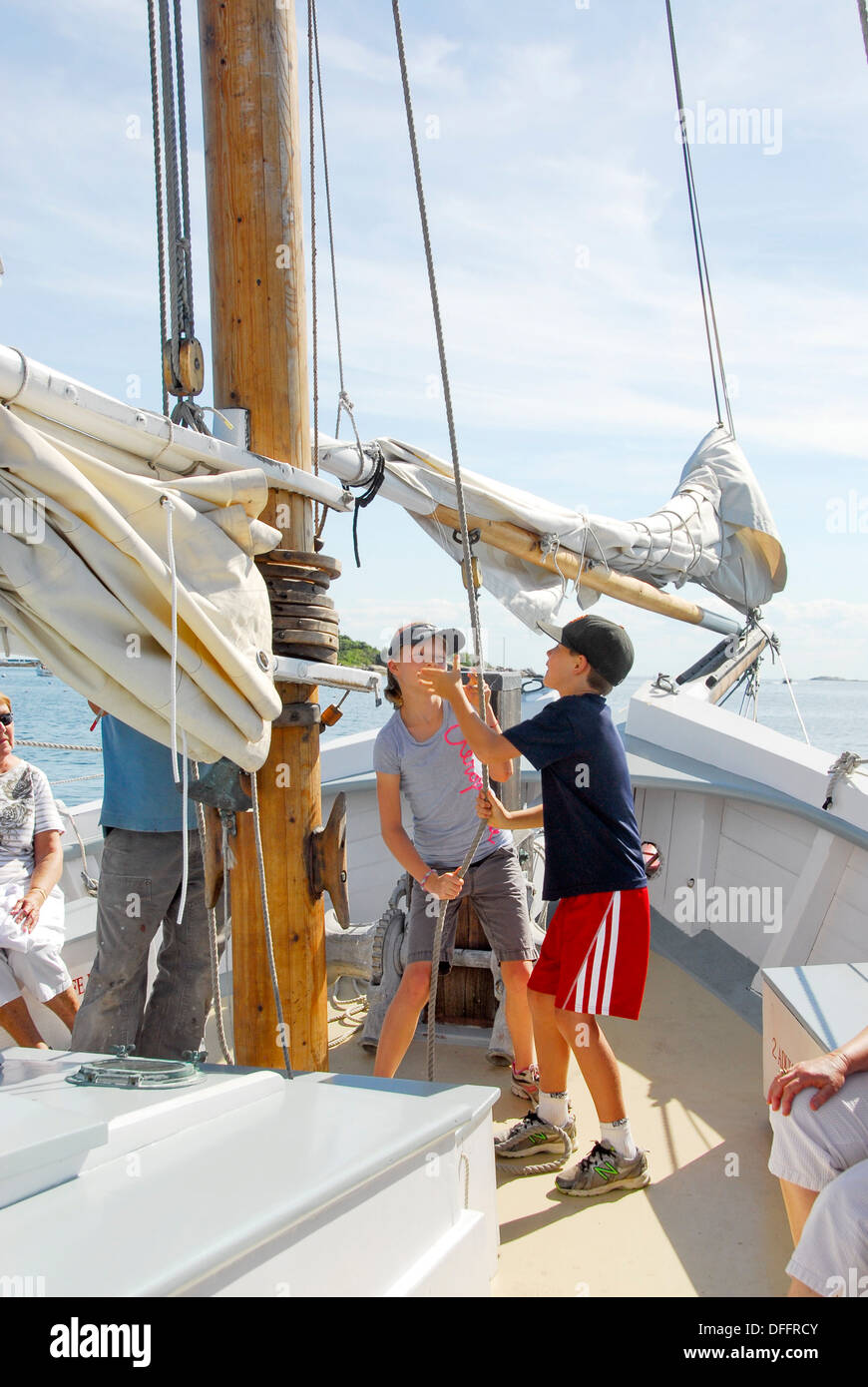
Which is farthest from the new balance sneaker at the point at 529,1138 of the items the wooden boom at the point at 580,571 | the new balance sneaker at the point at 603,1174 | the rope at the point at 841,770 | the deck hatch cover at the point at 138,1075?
the wooden boom at the point at 580,571

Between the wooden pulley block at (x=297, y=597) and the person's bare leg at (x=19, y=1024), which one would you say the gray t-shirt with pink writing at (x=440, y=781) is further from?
the person's bare leg at (x=19, y=1024)

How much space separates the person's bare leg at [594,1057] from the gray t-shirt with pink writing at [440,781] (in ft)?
2.31

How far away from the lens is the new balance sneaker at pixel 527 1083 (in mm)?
3580

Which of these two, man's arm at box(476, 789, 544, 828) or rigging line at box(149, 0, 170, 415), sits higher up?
rigging line at box(149, 0, 170, 415)

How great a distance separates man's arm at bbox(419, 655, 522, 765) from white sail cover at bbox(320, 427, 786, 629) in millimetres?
1380

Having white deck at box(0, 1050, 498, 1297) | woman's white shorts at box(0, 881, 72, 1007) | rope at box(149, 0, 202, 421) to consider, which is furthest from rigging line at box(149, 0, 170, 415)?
woman's white shorts at box(0, 881, 72, 1007)

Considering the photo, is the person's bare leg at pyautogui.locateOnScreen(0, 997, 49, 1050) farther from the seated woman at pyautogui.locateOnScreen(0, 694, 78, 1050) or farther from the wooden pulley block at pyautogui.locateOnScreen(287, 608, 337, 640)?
the wooden pulley block at pyautogui.locateOnScreen(287, 608, 337, 640)

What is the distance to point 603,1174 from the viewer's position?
9.57ft

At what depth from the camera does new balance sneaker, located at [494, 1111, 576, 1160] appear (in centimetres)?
315

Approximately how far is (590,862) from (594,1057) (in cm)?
55

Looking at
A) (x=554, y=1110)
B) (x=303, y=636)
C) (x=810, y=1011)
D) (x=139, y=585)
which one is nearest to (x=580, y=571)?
(x=554, y=1110)

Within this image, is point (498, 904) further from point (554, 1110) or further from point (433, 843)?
point (554, 1110)

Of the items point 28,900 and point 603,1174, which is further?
point 28,900

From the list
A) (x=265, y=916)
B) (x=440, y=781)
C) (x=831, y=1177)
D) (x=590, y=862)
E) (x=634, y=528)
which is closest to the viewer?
(x=831, y=1177)
